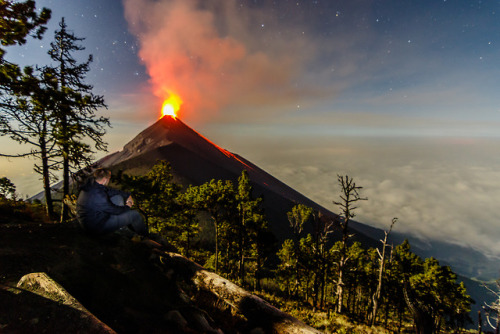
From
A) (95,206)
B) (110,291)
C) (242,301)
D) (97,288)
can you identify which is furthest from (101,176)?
(242,301)

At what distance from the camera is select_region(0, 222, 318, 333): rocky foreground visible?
3.28 metres

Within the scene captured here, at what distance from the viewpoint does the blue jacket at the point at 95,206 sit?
6566 mm

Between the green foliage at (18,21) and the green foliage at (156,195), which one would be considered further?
the green foliage at (156,195)

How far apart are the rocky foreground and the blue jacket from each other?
0.70 meters

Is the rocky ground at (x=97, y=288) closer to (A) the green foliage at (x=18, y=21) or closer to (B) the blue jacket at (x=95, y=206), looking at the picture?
(B) the blue jacket at (x=95, y=206)

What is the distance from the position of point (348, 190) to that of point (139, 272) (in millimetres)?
20870

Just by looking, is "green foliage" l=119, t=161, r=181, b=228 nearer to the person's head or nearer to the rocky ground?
the rocky ground

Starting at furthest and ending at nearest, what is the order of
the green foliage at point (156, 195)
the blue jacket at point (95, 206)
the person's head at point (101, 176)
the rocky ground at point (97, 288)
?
the green foliage at point (156, 195) < the person's head at point (101, 176) < the blue jacket at point (95, 206) < the rocky ground at point (97, 288)

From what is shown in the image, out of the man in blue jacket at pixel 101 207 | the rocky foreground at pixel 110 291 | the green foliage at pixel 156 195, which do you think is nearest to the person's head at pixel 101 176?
the man in blue jacket at pixel 101 207

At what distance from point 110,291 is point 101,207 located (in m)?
2.75

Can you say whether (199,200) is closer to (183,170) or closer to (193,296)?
(193,296)

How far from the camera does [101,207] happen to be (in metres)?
6.73

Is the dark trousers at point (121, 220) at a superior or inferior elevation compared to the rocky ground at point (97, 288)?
superior

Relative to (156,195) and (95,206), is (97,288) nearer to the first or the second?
(95,206)
